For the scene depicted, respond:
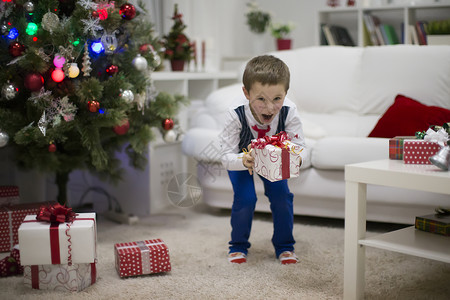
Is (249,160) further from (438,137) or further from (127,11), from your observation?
(127,11)

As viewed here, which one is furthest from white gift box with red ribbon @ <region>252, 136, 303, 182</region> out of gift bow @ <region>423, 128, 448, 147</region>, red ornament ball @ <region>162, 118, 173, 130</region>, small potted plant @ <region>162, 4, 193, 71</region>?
small potted plant @ <region>162, 4, 193, 71</region>

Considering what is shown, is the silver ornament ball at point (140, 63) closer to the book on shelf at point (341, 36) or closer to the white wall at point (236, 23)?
the white wall at point (236, 23)

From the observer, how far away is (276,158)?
164cm

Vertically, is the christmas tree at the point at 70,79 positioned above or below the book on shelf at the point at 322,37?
below

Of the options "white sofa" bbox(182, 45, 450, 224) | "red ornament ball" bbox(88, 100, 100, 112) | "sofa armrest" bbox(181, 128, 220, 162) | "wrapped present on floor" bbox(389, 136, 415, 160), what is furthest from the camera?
"sofa armrest" bbox(181, 128, 220, 162)

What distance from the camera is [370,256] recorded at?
205cm

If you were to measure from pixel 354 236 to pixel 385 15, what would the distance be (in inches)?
105

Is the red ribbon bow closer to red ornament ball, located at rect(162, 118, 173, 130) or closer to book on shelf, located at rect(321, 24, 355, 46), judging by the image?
red ornament ball, located at rect(162, 118, 173, 130)

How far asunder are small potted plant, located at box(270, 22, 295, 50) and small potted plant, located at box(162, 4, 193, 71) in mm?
958

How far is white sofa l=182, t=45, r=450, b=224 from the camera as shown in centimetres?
235

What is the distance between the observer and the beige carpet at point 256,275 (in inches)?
67.2

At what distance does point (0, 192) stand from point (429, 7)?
2.87 m

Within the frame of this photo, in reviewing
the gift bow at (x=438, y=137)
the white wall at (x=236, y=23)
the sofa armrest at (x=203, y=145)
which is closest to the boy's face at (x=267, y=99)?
the gift bow at (x=438, y=137)

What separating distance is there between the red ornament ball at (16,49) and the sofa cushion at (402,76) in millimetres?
1718
